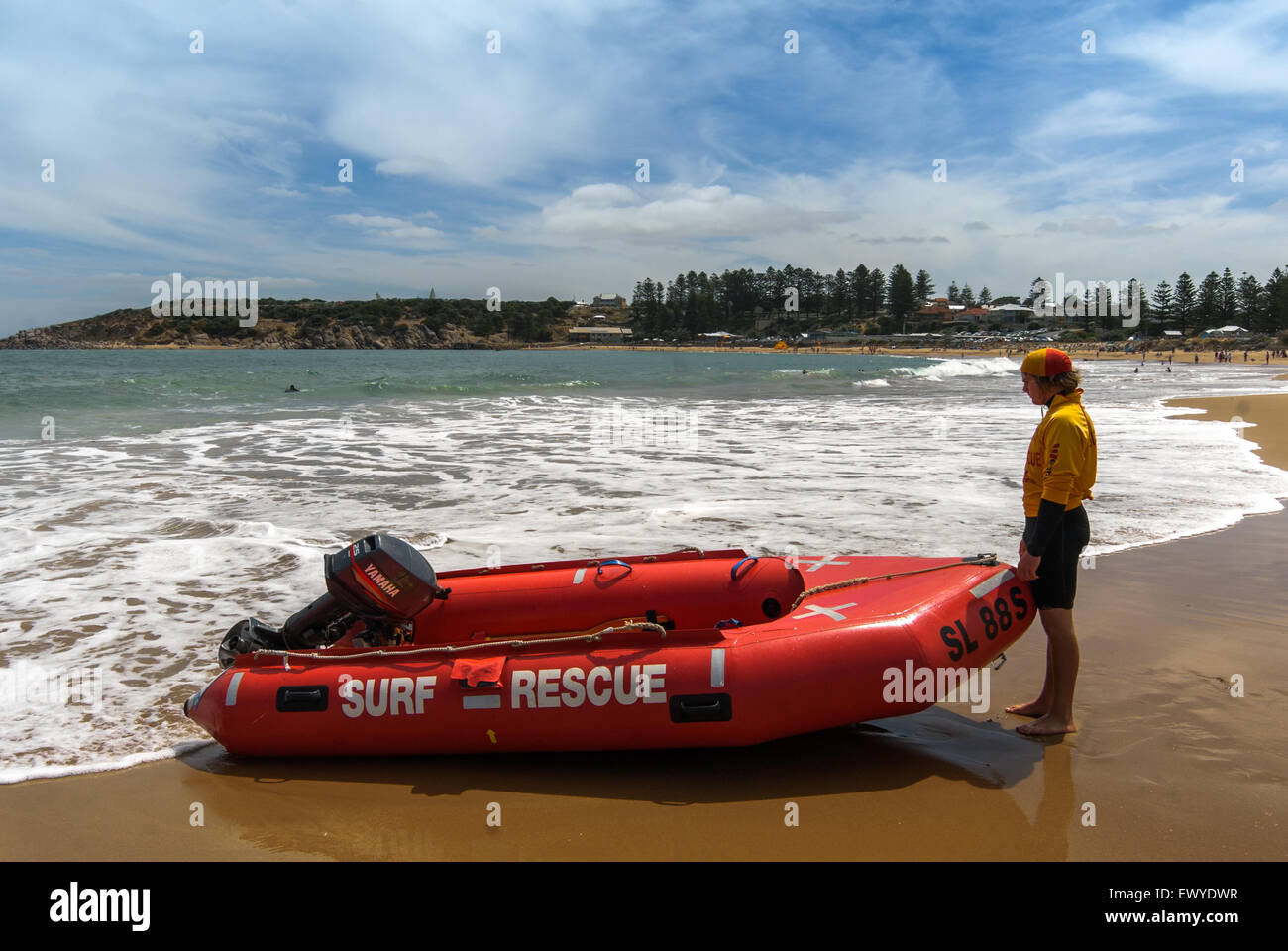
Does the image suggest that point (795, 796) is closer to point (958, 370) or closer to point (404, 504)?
point (404, 504)

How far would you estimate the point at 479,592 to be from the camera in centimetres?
429

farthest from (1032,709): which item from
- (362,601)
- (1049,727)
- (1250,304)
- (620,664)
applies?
(1250,304)

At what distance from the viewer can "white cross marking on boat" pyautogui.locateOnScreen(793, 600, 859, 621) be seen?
3612 mm

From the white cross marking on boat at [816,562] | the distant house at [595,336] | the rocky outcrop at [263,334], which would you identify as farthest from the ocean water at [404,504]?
the distant house at [595,336]

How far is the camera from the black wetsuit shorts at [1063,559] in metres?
3.58

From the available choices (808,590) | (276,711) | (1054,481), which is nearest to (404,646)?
(276,711)

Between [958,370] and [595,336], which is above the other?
[595,336]

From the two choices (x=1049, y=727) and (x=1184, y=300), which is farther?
(x=1184, y=300)

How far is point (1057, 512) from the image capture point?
3496 millimetres

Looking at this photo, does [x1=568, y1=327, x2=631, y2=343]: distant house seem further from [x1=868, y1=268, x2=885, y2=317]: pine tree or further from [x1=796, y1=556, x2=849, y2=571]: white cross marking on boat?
[x1=796, y1=556, x2=849, y2=571]: white cross marking on boat

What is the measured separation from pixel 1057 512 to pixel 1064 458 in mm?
235

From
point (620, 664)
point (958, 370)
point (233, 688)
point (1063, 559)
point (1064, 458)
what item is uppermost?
point (958, 370)

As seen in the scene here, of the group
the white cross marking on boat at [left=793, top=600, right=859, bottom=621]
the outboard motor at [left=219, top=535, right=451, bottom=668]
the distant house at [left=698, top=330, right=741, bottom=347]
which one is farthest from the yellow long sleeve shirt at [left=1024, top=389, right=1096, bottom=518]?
the distant house at [left=698, top=330, right=741, bottom=347]

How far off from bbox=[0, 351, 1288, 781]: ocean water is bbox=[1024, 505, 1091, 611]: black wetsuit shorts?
10.1 feet
